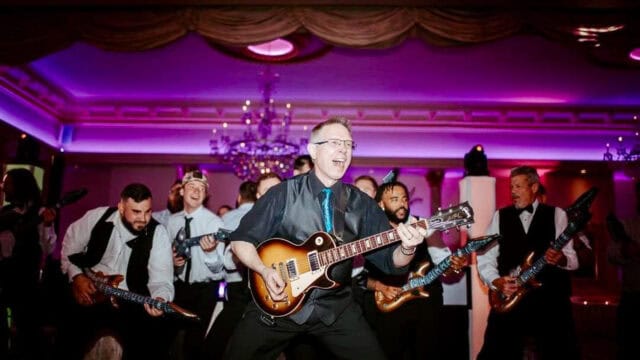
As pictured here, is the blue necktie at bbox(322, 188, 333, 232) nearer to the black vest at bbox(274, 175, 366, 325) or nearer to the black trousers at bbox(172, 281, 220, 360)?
the black vest at bbox(274, 175, 366, 325)

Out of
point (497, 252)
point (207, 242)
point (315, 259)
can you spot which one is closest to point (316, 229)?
point (315, 259)

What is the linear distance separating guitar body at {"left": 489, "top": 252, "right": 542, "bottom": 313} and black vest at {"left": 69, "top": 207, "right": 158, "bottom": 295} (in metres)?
3.34

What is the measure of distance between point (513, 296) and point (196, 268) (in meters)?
3.33

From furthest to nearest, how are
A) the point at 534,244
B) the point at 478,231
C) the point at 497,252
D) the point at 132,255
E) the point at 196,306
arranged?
the point at 478,231 → the point at 196,306 → the point at 497,252 → the point at 534,244 → the point at 132,255

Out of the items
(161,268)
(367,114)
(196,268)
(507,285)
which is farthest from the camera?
(367,114)

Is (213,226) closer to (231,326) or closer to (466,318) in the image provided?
(231,326)

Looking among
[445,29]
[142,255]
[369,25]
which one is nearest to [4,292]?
[142,255]

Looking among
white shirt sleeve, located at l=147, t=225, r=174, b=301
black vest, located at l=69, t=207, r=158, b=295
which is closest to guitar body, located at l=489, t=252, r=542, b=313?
white shirt sleeve, located at l=147, t=225, r=174, b=301

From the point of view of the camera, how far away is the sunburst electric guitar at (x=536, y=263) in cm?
427

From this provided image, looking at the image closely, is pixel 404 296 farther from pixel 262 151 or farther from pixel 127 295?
pixel 262 151

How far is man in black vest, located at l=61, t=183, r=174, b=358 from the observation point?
4.02 meters

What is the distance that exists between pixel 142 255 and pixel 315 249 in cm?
208

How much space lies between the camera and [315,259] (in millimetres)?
2891

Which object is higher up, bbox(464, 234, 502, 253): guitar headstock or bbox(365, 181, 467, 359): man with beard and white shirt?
bbox(464, 234, 502, 253): guitar headstock
